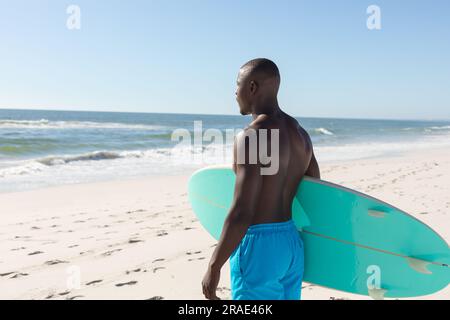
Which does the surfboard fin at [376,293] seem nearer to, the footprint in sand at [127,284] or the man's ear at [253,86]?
the man's ear at [253,86]

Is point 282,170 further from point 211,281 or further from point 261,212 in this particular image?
point 211,281

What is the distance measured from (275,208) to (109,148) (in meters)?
16.2

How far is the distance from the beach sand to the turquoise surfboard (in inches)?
32.0

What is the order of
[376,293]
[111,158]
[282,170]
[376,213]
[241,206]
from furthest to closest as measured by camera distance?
1. [111,158]
2. [376,293]
3. [376,213]
4. [282,170]
5. [241,206]

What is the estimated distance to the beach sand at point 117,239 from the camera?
3141 millimetres

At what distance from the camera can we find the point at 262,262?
1.61 metres

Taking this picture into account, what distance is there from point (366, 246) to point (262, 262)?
86 centimetres

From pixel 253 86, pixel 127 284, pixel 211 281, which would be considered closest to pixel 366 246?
pixel 211 281

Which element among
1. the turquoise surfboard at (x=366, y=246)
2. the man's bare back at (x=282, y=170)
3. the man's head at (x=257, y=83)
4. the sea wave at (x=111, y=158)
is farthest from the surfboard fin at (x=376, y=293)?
the sea wave at (x=111, y=158)

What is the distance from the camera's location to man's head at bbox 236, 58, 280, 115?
1.65m

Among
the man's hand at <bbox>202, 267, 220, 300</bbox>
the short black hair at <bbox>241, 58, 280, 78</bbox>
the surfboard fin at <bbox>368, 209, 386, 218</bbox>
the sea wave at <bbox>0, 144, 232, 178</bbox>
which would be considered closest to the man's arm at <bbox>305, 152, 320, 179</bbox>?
the surfboard fin at <bbox>368, 209, 386, 218</bbox>
